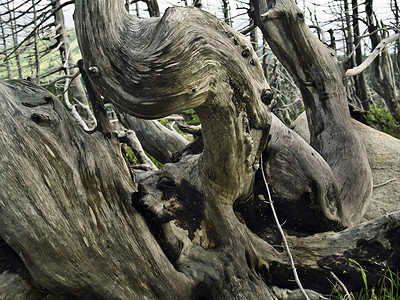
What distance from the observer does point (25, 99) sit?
224 cm

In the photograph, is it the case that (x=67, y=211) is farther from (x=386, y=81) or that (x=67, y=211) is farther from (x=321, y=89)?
(x=386, y=81)

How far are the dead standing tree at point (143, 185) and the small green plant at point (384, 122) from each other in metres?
4.85

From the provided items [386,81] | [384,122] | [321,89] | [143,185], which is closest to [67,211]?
[143,185]

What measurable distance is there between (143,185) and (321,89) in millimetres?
3028

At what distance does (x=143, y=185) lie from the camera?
233cm

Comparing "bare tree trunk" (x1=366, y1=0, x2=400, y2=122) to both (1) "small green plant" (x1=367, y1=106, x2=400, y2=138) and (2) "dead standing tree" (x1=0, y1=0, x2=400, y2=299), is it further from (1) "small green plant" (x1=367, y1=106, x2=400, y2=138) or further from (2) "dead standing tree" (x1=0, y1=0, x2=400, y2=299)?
(2) "dead standing tree" (x1=0, y1=0, x2=400, y2=299)

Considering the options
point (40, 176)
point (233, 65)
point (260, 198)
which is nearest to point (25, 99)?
point (40, 176)

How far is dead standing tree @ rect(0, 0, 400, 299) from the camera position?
80.5 inches

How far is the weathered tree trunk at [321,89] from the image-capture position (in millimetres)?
4125

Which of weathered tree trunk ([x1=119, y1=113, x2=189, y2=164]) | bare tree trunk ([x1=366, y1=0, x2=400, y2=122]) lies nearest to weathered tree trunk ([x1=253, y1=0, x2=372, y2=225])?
weathered tree trunk ([x1=119, y1=113, x2=189, y2=164])

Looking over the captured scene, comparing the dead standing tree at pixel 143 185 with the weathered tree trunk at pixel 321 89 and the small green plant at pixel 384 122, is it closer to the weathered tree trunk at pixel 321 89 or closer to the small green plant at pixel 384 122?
the weathered tree trunk at pixel 321 89

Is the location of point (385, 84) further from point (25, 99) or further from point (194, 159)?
point (25, 99)

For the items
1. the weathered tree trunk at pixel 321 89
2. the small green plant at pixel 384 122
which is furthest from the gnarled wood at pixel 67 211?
the small green plant at pixel 384 122

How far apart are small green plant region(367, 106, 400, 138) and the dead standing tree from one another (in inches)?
191
